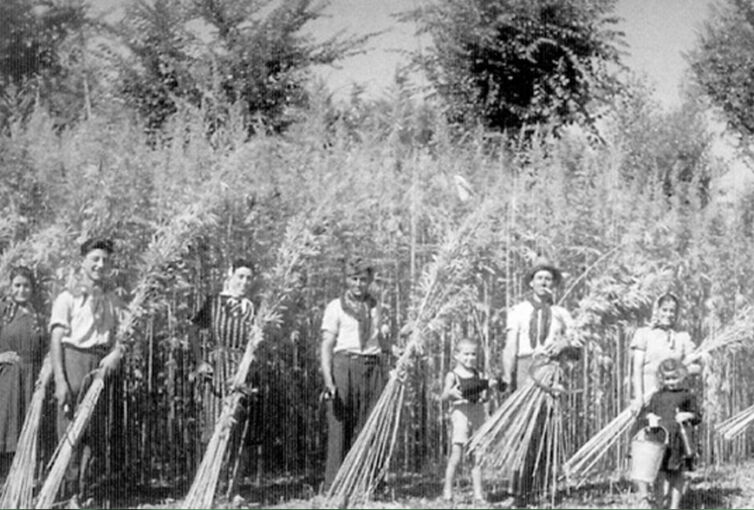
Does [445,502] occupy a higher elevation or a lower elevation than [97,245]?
lower

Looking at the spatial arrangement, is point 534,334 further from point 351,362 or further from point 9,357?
point 9,357

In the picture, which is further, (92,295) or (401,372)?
(401,372)

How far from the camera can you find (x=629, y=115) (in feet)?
30.0

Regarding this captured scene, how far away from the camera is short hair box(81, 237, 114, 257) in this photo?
171 inches

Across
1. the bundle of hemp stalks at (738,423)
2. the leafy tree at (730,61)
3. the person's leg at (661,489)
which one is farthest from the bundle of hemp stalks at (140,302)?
the leafy tree at (730,61)

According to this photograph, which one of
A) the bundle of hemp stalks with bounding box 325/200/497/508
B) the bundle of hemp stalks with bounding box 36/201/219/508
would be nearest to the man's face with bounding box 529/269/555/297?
the bundle of hemp stalks with bounding box 325/200/497/508

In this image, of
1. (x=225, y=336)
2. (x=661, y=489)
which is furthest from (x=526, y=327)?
(x=225, y=336)

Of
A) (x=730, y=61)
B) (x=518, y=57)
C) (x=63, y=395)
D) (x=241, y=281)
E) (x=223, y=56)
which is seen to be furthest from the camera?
(x=730, y=61)

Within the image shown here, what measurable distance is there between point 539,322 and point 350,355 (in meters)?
0.92

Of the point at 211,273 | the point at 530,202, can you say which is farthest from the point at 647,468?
the point at 211,273

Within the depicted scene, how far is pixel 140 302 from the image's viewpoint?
432 cm

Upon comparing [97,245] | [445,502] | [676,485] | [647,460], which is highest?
[97,245]

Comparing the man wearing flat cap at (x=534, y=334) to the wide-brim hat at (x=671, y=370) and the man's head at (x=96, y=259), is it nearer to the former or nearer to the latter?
the wide-brim hat at (x=671, y=370)

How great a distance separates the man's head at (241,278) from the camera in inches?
181
